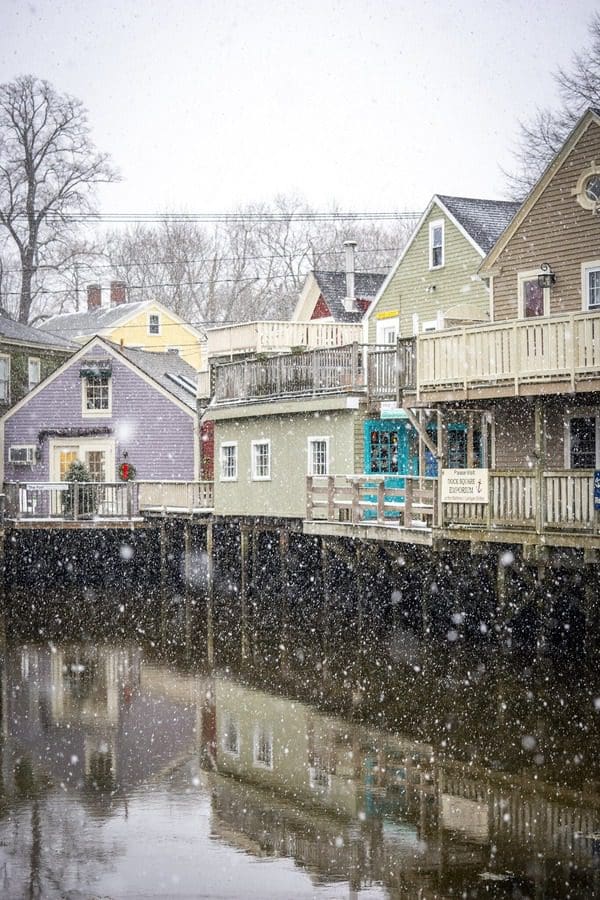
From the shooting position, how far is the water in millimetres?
13586

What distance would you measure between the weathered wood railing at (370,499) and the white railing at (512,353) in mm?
2155

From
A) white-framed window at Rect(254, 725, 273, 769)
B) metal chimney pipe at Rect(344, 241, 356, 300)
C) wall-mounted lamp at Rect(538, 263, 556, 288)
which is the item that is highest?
metal chimney pipe at Rect(344, 241, 356, 300)

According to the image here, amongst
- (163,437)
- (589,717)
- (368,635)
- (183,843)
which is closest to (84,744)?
(183,843)

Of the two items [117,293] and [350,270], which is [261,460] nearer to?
[350,270]

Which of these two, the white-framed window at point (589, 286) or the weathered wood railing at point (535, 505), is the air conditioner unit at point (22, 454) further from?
the white-framed window at point (589, 286)

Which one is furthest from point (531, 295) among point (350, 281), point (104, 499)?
point (104, 499)

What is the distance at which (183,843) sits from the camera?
14461 mm

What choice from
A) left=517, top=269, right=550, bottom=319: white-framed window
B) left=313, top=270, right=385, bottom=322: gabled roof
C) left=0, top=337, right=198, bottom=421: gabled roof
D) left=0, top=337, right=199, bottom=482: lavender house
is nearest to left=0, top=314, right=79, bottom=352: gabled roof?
left=0, top=337, right=198, bottom=421: gabled roof

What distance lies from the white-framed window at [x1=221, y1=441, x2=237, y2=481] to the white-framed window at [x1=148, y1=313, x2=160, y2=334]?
2405cm

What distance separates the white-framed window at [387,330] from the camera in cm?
3519

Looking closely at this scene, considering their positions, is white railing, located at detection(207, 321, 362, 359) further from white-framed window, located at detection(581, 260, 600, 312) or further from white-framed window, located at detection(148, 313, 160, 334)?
white-framed window, located at detection(148, 313, 160, 334)

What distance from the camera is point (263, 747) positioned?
18859mm

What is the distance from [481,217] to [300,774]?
64.3 feet

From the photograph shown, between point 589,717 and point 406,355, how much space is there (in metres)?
9.74
